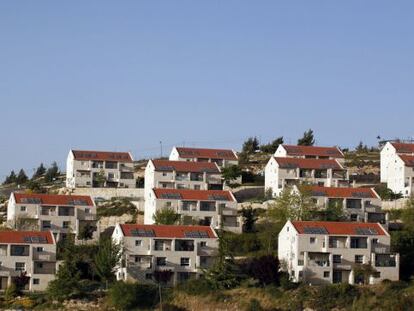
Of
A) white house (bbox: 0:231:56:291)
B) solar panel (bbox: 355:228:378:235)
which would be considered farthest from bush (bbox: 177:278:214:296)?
solar panel (bbox: 355:228:378:235)

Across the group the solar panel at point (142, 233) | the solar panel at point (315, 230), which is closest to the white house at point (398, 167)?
the solar panel at point (315, 230)

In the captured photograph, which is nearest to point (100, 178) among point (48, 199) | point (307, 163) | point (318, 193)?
point (48, 199)

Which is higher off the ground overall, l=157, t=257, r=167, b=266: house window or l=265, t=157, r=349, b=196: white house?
l=265, t=157, r=349, b=196: white house

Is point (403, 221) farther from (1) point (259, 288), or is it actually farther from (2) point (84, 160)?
(2) point (84, 160)

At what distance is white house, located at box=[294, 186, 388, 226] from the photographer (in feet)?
306

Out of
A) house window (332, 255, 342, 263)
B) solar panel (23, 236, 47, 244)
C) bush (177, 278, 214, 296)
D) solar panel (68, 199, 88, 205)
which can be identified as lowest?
bush (177, 278, 214, 296)

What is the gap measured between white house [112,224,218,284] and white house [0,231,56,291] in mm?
5241

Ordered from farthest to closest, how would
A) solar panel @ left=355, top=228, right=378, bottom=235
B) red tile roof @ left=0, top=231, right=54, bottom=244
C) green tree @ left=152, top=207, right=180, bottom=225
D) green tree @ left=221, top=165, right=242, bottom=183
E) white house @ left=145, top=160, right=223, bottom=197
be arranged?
green tree @ left=221, top=165, right=242, bottom=183
white house @ left=145, top=160, right=223, bottom=197
green tree @ left=152, top=207, right=180, bottom=225
solar panel @ left=355, top=228, right=378, bottom=235
red tile roof @ left=0, top=231, right=54, bottom=244

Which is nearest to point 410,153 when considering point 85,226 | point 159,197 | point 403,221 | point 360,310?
point 403,221

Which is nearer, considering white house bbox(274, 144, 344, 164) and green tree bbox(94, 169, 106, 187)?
green tree bbox(94, 169, 106, 187)

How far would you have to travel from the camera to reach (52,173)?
137 meters

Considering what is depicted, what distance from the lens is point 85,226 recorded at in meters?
92.6

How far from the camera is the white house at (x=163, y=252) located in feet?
261

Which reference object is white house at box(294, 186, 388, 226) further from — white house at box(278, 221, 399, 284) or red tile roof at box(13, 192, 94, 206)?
red tile roof at box(13, 192, 94, 206)
